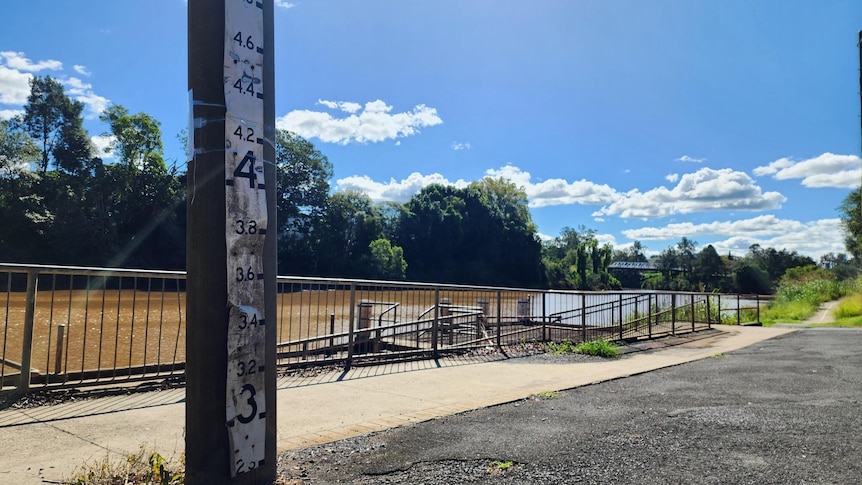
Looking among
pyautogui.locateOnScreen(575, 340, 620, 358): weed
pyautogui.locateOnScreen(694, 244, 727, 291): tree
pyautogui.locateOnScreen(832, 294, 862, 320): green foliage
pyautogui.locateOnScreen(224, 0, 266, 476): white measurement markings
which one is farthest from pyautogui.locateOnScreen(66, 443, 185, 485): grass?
pyautogui.locateOnScreen(694, 244, 727, 291): tree

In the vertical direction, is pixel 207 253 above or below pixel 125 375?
above

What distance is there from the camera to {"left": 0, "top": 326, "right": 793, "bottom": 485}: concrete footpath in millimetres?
3922

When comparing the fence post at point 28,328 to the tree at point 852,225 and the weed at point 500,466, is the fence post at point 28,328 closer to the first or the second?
the weed at point 500,466

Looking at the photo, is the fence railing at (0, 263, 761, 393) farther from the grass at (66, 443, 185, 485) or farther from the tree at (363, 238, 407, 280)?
the tree at (363, 238, 407, 280)

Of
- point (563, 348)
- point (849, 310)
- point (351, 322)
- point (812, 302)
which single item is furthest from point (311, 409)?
point (812, 302)

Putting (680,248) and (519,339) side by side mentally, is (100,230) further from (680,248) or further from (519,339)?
(680,248)

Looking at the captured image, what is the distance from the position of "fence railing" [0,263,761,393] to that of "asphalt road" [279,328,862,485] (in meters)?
2.61

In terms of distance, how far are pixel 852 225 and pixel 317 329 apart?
63065 mm

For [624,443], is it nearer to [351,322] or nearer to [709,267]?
[351,322]

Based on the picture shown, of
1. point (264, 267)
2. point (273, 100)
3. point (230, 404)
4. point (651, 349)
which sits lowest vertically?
point (651, 349)

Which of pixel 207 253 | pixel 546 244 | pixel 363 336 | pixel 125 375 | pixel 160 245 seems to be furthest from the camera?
pixel 546 244

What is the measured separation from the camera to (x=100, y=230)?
4772 centimetres

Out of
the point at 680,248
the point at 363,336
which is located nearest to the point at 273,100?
the point at 363,336

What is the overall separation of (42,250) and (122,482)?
5163cm
